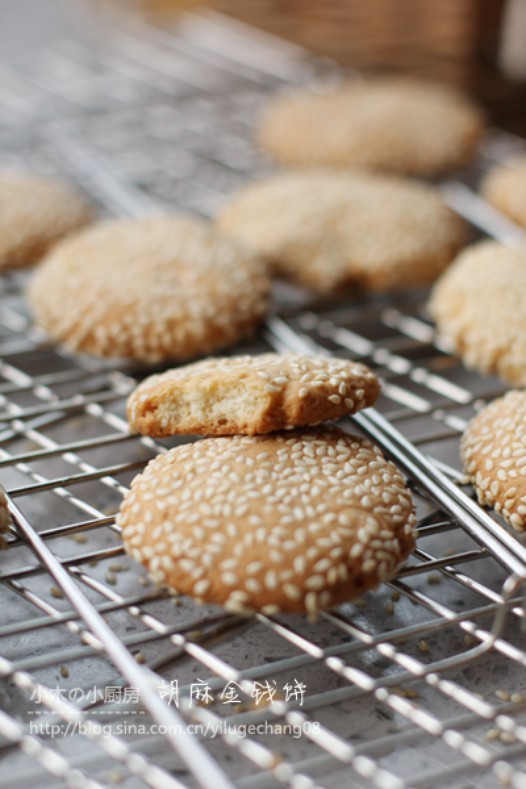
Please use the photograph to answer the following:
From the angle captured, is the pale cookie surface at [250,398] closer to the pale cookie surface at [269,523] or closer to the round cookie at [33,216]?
the pale cookie surface at [269,523]

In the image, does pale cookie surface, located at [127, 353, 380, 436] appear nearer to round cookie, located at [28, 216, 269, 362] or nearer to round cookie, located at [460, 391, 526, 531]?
round cookie, located at [460, 391, 526, 531]

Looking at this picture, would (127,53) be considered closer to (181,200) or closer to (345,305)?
(181,200)

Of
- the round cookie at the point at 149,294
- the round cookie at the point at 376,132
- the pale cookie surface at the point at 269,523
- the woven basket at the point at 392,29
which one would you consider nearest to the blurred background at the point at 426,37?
the woven basket at the point at 392,29

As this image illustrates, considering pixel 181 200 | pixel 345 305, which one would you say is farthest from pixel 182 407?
pixel 181 200

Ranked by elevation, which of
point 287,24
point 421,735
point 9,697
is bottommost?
point 9,697

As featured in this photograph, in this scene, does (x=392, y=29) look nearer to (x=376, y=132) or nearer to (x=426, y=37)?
(x=426, y=37)

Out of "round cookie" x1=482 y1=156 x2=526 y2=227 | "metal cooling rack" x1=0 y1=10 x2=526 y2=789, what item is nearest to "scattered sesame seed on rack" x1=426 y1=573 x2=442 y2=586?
"metal cooling rack" x1=0 y1=10 x2=526 y2=789
